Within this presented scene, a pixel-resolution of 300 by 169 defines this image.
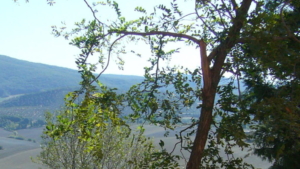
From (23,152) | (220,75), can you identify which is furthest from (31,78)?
(220,75)

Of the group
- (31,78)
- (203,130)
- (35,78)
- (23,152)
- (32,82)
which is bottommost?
(23,152)

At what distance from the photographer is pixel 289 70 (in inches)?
120

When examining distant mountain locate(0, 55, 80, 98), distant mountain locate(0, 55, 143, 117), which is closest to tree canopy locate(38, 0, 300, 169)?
distant mountain locate(0, 55, 143, 117)

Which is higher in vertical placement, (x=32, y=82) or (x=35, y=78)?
(x=35, y=78)

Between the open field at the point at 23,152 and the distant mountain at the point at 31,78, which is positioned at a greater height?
the distant mountain at the point at 31,78

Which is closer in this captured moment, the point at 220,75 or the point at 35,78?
the point at 220,75

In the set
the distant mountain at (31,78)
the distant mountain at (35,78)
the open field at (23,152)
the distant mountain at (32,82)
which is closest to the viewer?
the open field at (23,152)

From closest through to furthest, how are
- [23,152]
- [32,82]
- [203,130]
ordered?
[203,130] → [23,152] → [32,82]

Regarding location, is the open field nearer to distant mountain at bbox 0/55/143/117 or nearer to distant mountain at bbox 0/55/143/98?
distant mountain at bbox 0/55/143/117

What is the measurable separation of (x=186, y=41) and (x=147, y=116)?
0.78 metres

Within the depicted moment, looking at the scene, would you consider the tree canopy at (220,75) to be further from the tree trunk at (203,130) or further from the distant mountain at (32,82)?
the distant mountain at (32,82)

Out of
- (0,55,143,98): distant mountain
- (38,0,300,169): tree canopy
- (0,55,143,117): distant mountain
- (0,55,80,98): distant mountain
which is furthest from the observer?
(0,55,80,98): distant mountain

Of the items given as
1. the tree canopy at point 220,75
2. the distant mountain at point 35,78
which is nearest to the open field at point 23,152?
the tree canopy at point 220,75

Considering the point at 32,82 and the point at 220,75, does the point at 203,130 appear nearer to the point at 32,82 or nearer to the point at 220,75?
the point at 220,75
